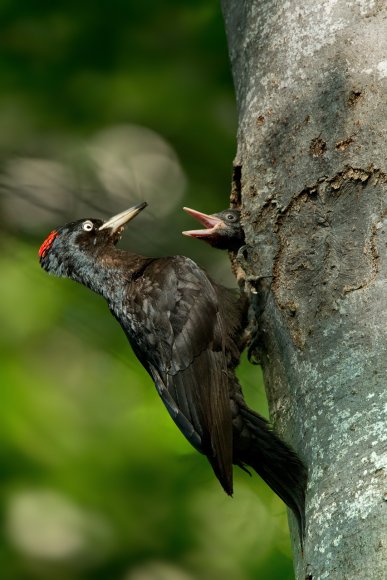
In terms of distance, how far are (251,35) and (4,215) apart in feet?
9.85

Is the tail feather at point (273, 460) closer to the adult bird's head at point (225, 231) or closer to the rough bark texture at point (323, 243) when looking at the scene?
the rough bark texture at point (323, 243)

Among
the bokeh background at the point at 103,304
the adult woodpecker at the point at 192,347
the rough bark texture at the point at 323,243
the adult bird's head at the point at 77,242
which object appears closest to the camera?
the rough bark texture at the point at 323,243

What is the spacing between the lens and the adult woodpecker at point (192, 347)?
3.90 metres

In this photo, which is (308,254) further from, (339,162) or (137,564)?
(137,564)

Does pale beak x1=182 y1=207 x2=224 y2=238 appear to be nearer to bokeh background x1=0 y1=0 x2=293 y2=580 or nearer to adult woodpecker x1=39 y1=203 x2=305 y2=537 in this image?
adult woodpecker x1=39 y1=203 x2=305 y2=537

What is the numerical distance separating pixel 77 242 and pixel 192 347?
1.19 meters

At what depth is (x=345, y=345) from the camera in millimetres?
3100

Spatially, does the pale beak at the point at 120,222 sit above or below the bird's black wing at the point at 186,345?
above

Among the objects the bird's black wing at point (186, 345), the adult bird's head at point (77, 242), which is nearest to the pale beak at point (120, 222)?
the adult bird's head at point (77, 242)

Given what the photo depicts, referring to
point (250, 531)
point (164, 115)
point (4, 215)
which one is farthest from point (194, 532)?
point (164, 115)

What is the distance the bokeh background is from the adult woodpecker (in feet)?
2.68

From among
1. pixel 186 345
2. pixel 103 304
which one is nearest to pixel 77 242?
pixel 103 304

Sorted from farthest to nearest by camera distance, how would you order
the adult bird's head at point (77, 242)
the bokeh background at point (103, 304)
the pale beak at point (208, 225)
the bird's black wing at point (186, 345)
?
the bokeh background at point (103, 304) < the adult bird's head at point (77, 242) < the pale beak at point (208, 225) < the bird's black wing at point (186, 345)

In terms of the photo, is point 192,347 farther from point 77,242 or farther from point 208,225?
point 77,242
